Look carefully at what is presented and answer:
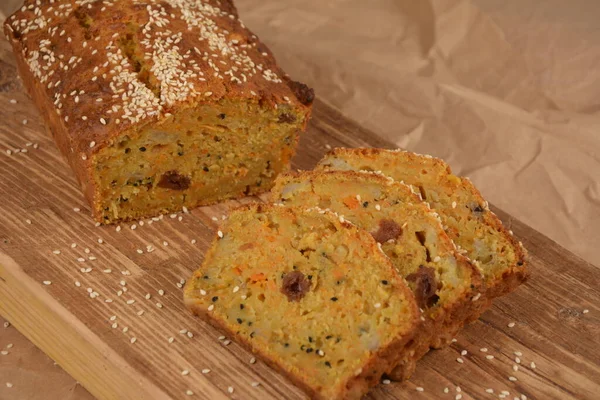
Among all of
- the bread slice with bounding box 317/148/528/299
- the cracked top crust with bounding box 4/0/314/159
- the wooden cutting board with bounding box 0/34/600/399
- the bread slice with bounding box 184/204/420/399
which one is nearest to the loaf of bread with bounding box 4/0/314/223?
the cracked top crust with bounding box 4/0/314/159

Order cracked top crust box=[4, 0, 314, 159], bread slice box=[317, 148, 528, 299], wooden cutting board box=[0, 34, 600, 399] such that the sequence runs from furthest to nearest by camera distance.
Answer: cracked top crust box=[4, 0, 314, 159], bread slice box=[317, 148, 528, 299], wooden cutting board box=[0, 34, 600, 399]

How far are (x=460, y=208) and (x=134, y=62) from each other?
208 cm

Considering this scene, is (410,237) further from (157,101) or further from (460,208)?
(157,101)

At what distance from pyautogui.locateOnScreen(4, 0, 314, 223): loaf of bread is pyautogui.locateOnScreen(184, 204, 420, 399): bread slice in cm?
68

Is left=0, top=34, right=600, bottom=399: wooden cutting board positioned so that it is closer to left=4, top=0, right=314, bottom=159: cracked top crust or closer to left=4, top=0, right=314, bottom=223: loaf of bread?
left=4, top=0, right=314, bottom=223: loaf of bread

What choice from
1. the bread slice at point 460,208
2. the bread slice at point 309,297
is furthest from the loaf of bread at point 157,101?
the bread slice at point 309,297

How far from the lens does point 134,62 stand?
5.11 meters

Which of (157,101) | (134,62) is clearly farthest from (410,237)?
(134,62)

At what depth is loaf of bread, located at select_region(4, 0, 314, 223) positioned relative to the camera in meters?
4.84

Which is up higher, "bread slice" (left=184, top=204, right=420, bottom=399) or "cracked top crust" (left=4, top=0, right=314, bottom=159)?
"cracked top crust" (left=4, top=0, right=314, bottom=159)

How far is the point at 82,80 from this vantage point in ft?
16.4

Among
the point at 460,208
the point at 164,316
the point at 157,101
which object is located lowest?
the point at 164,316

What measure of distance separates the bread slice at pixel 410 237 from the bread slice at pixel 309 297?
0.17 metres

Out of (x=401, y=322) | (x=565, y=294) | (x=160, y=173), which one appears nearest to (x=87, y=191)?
(x=160, y=173)
